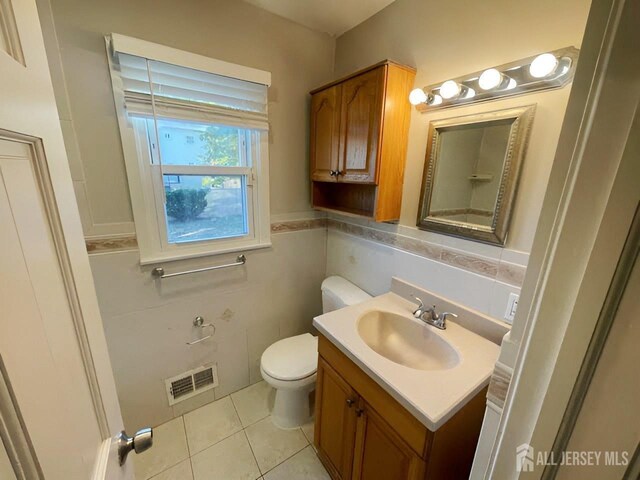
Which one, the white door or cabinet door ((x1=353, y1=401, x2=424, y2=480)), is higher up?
the white door

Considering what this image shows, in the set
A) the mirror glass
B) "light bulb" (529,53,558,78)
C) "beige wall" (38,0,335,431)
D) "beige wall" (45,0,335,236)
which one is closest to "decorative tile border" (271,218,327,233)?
"beige wall" (38,0,335,431)

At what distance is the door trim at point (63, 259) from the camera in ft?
1.26

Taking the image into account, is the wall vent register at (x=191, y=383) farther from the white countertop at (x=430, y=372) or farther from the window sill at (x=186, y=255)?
the white countertop at (x=430, y=372)

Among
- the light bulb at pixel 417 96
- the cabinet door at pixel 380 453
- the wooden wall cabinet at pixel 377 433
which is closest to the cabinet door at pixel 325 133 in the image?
the light bulb at pixel 417 96

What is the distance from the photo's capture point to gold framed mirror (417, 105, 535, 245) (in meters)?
0.99

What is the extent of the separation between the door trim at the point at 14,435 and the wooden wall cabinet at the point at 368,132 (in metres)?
1.29

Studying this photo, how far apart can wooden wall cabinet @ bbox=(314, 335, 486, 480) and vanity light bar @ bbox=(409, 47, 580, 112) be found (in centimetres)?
113

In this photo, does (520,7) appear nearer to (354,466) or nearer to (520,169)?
(520,169)

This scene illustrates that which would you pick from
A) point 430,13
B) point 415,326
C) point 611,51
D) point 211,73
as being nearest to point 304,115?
point 211,73

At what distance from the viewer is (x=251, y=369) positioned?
6.26 feet

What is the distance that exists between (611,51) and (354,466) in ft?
4.91

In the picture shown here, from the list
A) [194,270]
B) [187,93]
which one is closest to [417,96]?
[187,93]

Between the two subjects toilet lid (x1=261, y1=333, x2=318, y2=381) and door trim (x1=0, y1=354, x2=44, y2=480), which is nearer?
door trim (x1=0, y1=354, x2=44, y2=480)

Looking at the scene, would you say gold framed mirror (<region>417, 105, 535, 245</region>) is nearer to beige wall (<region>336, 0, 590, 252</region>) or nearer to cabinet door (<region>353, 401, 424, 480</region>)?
beige wall (<region>336, 0, 590, 252</region>)
